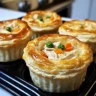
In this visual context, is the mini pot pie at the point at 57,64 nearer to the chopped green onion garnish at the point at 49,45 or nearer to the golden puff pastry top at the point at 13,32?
the chopped green onion garnish at the point at 49,45

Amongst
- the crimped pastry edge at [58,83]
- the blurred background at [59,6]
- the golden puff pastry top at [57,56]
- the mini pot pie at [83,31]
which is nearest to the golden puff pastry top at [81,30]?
the mini pot pie at [83,31]

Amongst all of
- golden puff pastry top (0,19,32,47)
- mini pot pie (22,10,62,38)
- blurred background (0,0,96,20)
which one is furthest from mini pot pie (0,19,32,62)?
blurred background (0,0,96,20)

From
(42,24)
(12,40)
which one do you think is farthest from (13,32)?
(42,24)

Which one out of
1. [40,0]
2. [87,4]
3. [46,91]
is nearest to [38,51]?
[46,91]

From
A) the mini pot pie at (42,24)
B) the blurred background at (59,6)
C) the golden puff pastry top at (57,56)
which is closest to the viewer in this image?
the golden puff pastry top at (57,56)

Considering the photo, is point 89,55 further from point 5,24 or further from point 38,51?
point 5,24

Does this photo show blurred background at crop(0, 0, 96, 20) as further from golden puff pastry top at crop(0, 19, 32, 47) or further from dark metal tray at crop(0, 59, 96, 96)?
dark metal tray at crop(0, 59, 96, 96)

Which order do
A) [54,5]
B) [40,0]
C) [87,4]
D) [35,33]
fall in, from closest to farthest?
[35,33] < [40,0] < [54,5] < [87,4]
